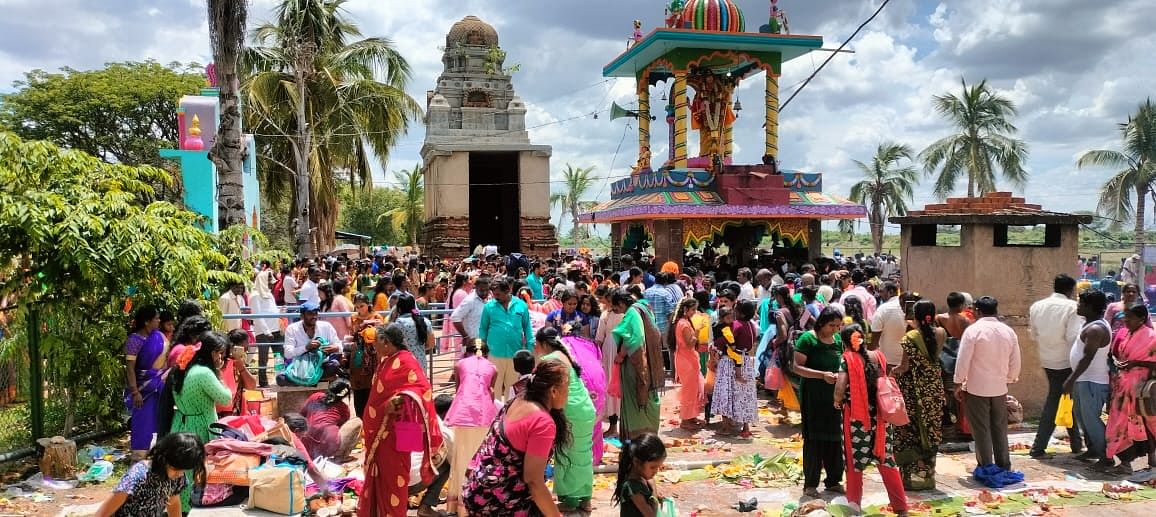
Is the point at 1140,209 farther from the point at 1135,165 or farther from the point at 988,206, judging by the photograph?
the point at 988,206

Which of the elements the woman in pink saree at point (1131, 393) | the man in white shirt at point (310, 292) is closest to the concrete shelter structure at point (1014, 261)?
the woman in pink saree at point (1131, 393)

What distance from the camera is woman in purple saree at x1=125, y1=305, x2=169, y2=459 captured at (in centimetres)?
664

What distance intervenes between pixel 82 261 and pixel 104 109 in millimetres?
33455

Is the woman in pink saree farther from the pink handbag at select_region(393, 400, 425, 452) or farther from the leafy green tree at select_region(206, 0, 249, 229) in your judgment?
the leafy green tree at select_region(206, 0, 249, 229)

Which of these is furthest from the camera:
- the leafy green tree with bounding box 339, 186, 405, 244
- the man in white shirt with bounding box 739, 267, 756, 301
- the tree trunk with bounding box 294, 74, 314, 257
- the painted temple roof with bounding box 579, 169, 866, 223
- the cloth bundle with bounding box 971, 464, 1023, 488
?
the leafy green tree with bounding box 339, 186, 405, 244

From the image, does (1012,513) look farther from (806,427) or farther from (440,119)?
(440,119)

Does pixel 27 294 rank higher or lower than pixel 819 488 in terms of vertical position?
higher

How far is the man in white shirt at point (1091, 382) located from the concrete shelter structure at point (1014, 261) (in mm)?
1692

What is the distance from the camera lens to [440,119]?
31062mm

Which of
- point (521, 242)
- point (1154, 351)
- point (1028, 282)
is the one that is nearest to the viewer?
point (1154, 351)

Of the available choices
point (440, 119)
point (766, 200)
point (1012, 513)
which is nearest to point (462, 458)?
point (1012, 513)

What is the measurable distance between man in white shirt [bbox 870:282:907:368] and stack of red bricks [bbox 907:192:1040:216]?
1.81 metres

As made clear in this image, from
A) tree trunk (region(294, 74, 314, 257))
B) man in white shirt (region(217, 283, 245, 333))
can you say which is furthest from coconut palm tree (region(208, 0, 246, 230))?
tree trunk (region(294, 74, 314, 257))

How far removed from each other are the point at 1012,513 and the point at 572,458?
303cm
